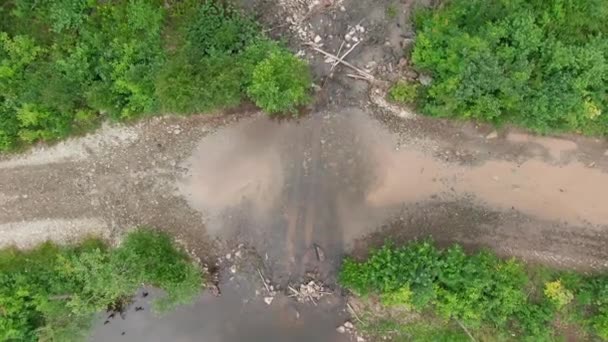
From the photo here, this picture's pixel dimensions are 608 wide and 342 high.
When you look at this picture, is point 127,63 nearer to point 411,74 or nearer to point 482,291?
point 411,74

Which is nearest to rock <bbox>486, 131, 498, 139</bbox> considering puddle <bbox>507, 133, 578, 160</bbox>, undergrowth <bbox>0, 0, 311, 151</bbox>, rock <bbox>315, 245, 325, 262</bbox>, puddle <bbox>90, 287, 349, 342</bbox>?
puddle <bbox>507, 133, 578, 160</bbox>

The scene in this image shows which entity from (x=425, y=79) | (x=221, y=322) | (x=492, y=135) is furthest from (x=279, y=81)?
(x=221, y=322)

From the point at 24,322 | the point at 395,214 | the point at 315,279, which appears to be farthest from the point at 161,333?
the point at 395,214

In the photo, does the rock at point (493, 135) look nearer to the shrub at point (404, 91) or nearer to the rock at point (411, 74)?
the shrub at point (404, 91)

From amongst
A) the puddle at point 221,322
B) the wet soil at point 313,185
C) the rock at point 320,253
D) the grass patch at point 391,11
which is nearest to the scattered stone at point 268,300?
the puddle at point 221,322

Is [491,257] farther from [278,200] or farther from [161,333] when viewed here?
[161,333]
